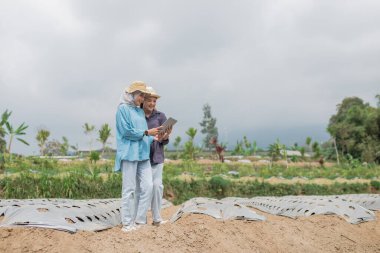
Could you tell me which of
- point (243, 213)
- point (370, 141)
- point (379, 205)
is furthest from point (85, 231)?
point (370, 141)

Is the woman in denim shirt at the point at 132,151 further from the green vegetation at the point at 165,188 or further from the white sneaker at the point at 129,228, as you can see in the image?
the green vegetation at the point at 165,188

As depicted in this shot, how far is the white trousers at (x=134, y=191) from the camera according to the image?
13.6 ft

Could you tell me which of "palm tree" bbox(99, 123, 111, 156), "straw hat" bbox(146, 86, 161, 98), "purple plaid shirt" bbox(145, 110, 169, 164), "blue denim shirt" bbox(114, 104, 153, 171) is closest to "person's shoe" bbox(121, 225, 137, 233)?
"blue denim shirt" bbox(114, 104, 153, 171)

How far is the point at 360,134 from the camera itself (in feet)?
85.3

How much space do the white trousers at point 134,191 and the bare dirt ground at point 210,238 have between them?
0.20 m

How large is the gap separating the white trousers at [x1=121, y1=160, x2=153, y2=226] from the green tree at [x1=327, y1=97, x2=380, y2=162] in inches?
887

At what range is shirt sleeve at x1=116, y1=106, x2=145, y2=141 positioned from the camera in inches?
161

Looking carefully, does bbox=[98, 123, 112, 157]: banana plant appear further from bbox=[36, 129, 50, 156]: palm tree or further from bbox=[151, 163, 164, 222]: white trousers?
bbox=[151, 163, 164, 222]: white trousers

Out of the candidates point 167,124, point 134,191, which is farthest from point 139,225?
point 167,124

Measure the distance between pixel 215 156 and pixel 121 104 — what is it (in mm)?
20842

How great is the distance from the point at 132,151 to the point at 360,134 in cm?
2413

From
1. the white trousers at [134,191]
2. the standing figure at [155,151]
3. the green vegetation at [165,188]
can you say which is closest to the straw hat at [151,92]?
the standing figure at [155,151]

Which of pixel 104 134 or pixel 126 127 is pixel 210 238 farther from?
pixel 104 134

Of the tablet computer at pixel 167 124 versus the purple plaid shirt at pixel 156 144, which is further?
the purple plaid shirt at pixel 156 144
